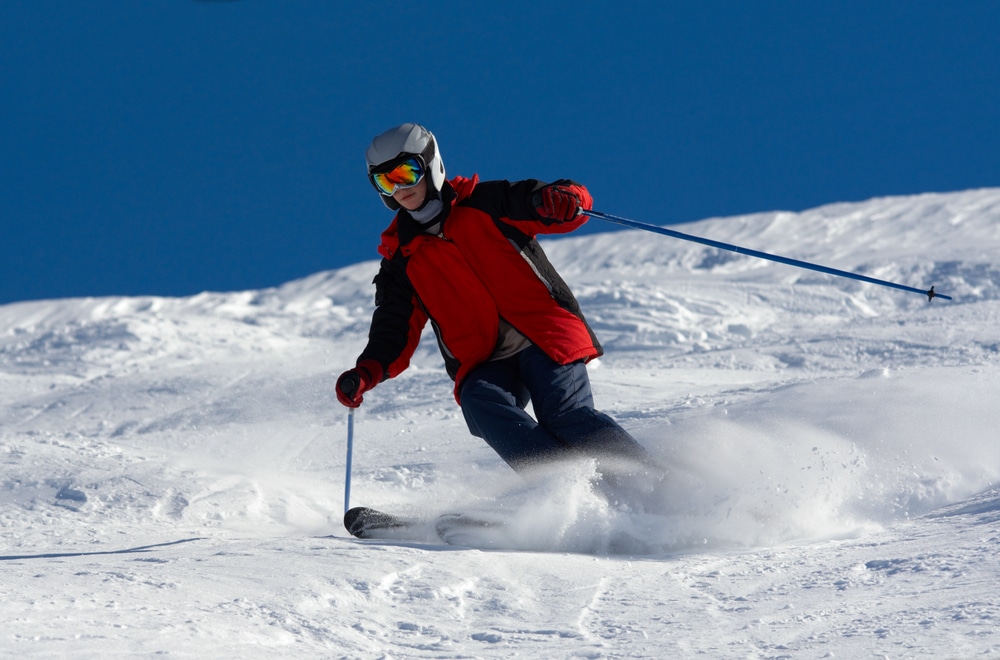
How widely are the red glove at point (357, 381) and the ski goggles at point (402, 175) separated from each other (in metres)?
0.69

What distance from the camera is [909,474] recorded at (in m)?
4.29

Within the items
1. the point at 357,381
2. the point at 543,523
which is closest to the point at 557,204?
the point at 357,381

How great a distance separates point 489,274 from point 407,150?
1.86 feet

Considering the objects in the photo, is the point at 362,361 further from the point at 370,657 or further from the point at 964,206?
the point at 964,206

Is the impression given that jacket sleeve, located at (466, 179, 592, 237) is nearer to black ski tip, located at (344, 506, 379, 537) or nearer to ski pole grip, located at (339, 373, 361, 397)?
ski pole grip, located at (339, 373, 361, 397)

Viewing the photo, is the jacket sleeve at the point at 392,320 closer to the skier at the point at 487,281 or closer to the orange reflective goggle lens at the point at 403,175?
the skier at the point at 487,281

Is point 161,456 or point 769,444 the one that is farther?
point 161,456

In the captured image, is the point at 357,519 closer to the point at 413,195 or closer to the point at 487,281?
the point at 487,281

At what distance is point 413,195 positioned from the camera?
437 cm

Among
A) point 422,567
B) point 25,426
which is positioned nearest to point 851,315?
point 25,426

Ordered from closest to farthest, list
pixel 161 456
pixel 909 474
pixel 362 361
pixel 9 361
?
pixel 909 474 < pixel 362 361 < pixel 161 456 < pixel 9 361

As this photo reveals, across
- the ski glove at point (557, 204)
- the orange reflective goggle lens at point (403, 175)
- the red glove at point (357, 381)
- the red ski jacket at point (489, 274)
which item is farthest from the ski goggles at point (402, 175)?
the red glove at point (357, 381)

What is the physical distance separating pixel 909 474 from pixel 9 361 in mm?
13760

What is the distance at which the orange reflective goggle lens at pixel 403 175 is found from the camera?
171 inches
